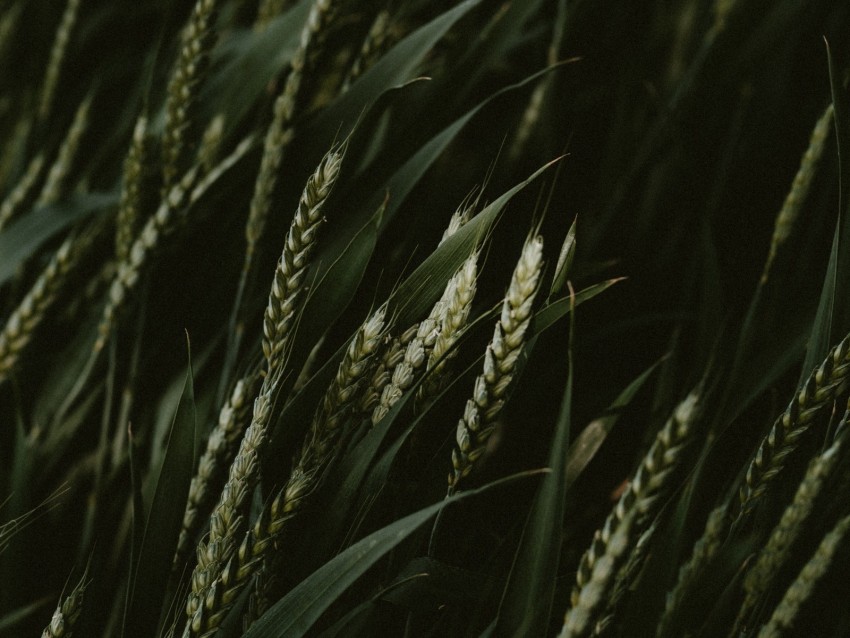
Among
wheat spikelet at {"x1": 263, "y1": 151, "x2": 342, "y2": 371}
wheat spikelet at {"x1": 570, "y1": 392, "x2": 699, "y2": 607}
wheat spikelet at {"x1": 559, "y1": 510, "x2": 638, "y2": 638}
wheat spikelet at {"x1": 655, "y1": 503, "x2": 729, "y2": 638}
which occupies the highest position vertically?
wheat spikelet at {"x1": 263, "y1": 151, "x2": 342, "y2": 371}

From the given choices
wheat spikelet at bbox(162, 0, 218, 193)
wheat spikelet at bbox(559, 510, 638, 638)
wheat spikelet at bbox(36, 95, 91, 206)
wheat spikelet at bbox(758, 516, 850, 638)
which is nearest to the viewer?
wheat spikelet at bbox(559, 510, 638, 638)

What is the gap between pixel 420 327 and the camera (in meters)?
0.50

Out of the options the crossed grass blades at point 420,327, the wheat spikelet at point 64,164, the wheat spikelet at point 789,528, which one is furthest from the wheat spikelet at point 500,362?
the wheat spikelet at point 64,164

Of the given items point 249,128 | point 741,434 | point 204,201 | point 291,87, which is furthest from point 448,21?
point 741,434

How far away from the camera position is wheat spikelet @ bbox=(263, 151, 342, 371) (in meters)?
0.49

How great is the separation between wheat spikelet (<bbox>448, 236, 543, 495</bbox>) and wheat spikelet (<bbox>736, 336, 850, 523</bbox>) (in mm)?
195

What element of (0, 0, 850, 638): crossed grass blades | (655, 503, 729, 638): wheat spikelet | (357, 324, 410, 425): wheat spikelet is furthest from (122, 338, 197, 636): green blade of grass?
(655, 503, 729, 638): wheat spikelet

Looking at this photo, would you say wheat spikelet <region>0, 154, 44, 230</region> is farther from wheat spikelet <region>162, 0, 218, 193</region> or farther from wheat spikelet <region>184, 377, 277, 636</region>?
wheat spikelet <region>184, 377, 277, 636</region>

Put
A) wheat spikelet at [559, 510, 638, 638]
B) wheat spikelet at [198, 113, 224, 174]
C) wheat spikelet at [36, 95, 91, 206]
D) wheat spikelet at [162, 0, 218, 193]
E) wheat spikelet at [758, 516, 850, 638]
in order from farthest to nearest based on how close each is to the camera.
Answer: wheat spikelet at [36, 95, 91, 206] → wheat spikelet at [198, 113, 224, 174] → wheat spikelet at [162, 0, 218, 193] → wheat spikelet at [758, 516, 850, 638] → wheat spikelet at [559, 510, 638, 638]

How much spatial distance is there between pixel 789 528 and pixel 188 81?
2.00 ft

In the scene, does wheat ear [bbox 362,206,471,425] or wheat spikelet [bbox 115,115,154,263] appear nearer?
wheat ear [bbox 362,206,471,425]

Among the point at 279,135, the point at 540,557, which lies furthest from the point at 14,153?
the point at 540,557

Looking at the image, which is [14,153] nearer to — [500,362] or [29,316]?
[29,316]

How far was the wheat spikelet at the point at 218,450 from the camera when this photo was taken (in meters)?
0.53
